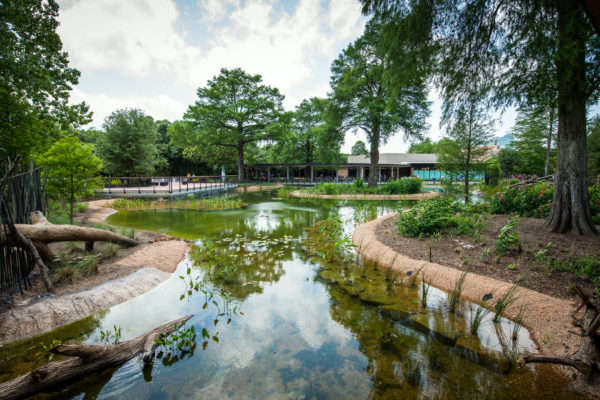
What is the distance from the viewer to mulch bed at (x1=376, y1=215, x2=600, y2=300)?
16.2ft

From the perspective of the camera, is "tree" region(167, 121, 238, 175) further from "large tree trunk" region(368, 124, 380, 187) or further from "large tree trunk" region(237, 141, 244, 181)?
"large tree trunk" region(368, 124, 380, 187)

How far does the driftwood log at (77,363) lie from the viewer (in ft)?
8.35

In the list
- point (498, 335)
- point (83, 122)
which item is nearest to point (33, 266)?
point (83, 122)

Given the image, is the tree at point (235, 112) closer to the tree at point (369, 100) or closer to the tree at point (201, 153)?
the tree at point (201, 153)

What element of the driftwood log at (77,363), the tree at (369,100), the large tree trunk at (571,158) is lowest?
the driftwood log at (77,363)

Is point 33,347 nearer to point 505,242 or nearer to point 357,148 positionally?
point 505,242

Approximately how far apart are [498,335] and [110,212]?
16223 mm

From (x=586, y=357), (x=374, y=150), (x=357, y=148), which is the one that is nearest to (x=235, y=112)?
(x=374, y=150)

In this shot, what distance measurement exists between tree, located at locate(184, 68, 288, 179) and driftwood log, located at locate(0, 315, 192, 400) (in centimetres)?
2770

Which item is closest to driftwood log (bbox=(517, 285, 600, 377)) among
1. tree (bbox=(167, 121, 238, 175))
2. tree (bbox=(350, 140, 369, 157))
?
tree (bbox=(167, 121, 238, 175))

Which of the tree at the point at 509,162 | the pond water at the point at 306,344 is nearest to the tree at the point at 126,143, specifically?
the pond water at the point at 306,344

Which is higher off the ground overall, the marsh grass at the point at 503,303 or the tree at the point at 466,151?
the tree at the point at 466,151

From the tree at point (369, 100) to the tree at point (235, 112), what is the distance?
919cm

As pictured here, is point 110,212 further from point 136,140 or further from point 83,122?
point 136,140
